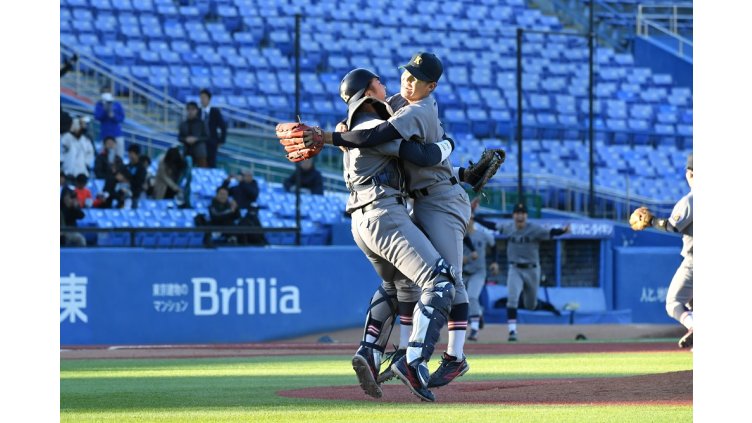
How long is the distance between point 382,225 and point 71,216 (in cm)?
1116

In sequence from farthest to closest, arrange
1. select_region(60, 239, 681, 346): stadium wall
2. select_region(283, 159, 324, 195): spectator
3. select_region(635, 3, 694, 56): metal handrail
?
select_region(635, 3, 694, 56): metal handrail
select_region(283, 159, 324, 195): spectator
select_region(60, 239, 681, 346): stadium wall

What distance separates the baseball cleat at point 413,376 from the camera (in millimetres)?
7008

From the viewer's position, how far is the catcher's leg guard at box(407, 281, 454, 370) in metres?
7.08

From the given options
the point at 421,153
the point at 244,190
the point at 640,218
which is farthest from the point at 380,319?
the point at 244,190

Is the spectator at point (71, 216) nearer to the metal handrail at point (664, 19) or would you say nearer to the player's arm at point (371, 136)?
the player's arm at point (371, 136)

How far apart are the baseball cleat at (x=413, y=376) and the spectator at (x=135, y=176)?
11.6 meters

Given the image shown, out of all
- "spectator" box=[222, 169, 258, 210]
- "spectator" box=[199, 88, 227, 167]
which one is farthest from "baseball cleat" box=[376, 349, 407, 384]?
"spectator" box=[199, 88, 227, 167]

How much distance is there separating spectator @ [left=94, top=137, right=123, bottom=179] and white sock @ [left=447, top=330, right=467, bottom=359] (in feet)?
37.3

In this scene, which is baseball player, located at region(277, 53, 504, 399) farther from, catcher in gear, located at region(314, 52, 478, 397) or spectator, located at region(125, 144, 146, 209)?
spectator, located at region(125, 144, 146, 209)

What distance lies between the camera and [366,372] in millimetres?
7242
